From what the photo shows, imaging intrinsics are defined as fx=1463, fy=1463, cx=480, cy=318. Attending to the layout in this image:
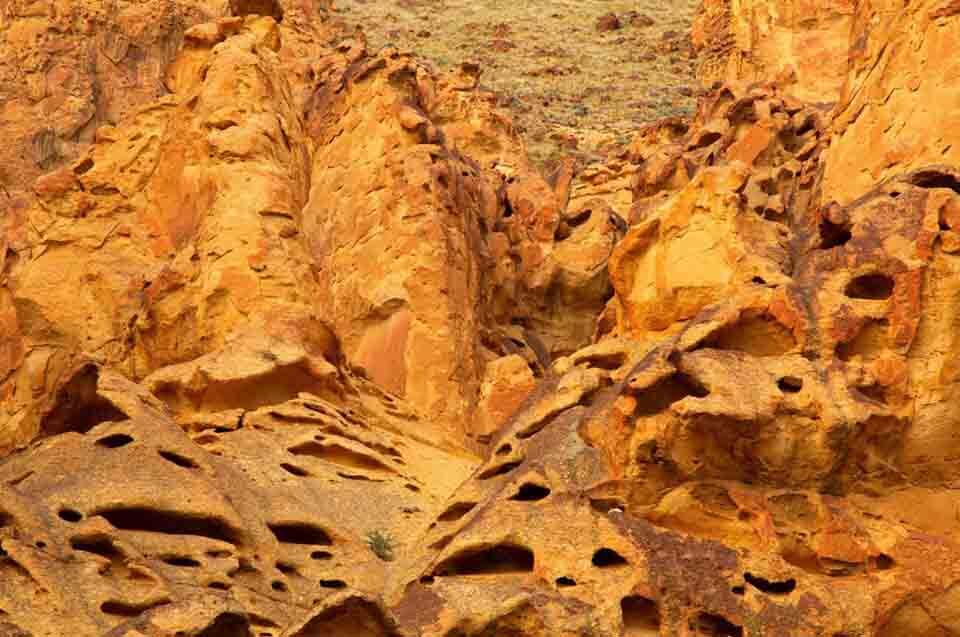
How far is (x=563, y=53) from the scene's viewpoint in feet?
240

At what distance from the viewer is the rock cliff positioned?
13422mm

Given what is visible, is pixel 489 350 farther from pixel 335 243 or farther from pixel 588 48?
pixel 588 48

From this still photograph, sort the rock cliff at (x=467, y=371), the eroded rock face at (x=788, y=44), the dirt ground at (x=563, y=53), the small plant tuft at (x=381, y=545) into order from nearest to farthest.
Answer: the rock cliff at (x=467, y=371) → the small plant tuft at (x=381, y=545) → the eroded rock face at (x=788, y=44) → the dirt ground at (x=563, y=53)

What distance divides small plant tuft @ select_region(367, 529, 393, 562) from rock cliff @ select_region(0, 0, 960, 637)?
5 centimetres

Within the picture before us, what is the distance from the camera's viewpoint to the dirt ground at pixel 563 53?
58684 millimetres

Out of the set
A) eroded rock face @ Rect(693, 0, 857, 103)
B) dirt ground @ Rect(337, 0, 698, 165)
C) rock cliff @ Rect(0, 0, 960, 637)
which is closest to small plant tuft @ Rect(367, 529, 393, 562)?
rock cliff @ Rect(0, 0, 960, 637)

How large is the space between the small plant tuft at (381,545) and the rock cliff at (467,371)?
5 cm

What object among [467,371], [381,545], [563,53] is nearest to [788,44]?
[467,371]

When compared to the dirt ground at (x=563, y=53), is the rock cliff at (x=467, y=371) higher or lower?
higher

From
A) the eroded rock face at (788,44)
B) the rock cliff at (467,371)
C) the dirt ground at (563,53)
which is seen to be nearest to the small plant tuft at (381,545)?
the rock cliff at (467,371)

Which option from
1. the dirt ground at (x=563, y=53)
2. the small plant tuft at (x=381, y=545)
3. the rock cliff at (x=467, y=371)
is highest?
the rock cliff at (x=467, y=371)

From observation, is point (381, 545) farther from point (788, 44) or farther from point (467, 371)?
point (788, 44)

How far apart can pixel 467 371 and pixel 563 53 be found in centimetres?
5095

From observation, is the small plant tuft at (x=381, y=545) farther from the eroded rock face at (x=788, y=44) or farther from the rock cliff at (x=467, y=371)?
the eroded rock face at (x=788, y=44)
